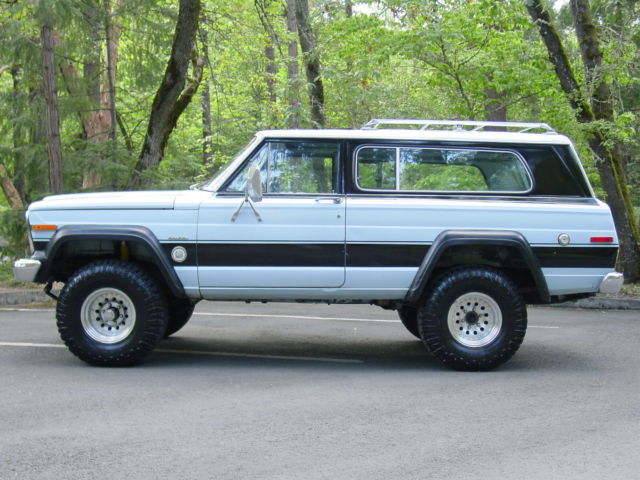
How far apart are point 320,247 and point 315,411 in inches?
74.7

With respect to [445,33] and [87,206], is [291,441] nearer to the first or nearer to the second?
[87,206]

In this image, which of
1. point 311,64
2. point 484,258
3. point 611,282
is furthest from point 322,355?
point 311,64

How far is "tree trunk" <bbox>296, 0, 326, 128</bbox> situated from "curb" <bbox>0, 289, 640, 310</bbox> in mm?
6770

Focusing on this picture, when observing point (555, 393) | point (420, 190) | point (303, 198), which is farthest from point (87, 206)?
point (555, 393)

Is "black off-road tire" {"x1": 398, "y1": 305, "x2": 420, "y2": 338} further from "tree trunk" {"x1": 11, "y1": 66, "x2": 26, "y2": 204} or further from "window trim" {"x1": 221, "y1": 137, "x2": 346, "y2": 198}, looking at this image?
"tree trunk" {"x1": 11, "y1": 66, "x2": 26, "y2": 204}

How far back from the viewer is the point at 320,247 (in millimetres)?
7129

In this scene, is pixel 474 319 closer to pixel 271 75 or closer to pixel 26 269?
pixel 26 269

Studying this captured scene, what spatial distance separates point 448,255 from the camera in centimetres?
726

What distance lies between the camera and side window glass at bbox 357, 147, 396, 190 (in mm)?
7375

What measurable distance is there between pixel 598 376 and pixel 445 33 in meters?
8.01

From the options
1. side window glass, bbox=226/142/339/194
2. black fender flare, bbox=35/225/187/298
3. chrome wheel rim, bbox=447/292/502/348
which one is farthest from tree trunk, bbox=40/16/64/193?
chrome wheel rim, bbox=447/292/502/348

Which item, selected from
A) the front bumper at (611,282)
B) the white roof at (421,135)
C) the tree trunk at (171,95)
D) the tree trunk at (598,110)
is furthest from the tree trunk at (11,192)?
the front bumper at (611,282)

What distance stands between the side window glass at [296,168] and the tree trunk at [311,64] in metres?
9.17

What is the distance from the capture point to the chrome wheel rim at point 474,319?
23.5ft
